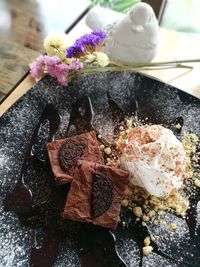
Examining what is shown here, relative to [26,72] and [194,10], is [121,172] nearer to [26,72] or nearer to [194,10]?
[26,72]

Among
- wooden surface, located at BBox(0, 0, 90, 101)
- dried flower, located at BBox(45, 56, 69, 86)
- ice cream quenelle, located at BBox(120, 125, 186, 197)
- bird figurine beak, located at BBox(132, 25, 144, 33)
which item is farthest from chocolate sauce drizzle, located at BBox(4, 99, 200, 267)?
bird figurine beak, located at BBox(132, 25, 144, 33)

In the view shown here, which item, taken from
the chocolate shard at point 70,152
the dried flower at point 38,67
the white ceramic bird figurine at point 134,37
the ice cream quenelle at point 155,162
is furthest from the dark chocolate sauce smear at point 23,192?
the white ceramic bird figurine at point 134,37

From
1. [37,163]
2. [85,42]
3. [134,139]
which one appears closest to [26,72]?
[85,42]

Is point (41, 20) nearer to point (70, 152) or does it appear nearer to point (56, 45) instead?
point (56, 45)

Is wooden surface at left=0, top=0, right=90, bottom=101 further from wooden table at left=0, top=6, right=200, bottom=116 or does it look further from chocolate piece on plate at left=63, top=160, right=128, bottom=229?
chocolate piece on plate at left=63, top=160, right=128, bottom=229

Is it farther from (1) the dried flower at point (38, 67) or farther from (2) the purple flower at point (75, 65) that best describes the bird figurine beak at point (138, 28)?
(1) the dried flower at point (38, 67)

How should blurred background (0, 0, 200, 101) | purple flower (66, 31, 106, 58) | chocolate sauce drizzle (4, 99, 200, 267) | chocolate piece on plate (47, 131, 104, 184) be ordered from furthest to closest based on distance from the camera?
blurred background (0, 0, 200, 101) → purple flower (66, 31, 106, 58) → chocolate piece on plate (47, 131, 104, 184) → chocolate sauce drizzle (4, 99, 200, 267)
